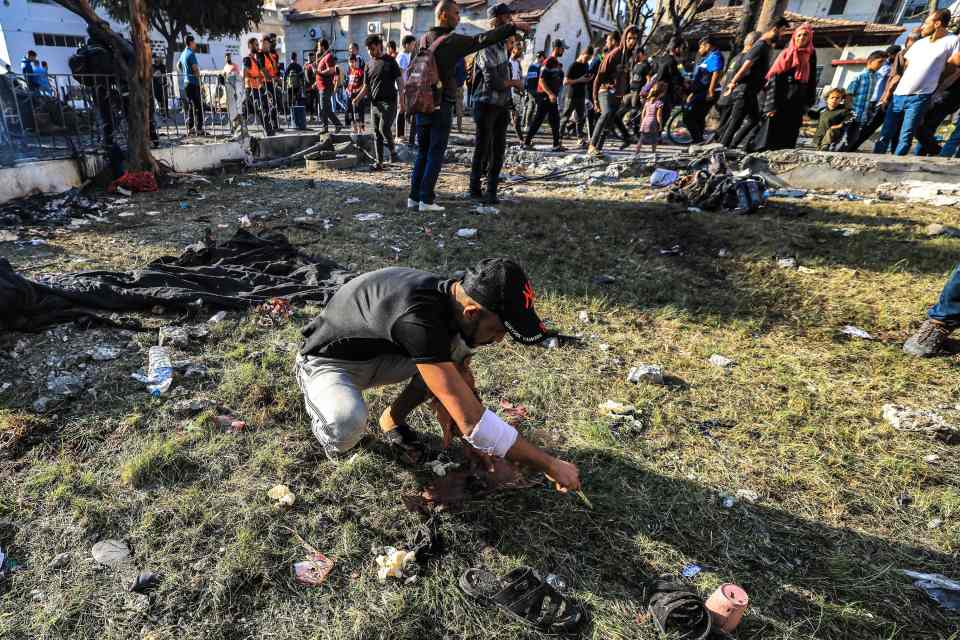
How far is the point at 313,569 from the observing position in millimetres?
1765

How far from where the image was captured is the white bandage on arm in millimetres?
1681

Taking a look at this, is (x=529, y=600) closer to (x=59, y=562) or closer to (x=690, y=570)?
(x=690, y=570)

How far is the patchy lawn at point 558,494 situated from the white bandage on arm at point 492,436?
1.47ft

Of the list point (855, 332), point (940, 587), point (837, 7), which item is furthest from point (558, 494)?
point (837, 7)

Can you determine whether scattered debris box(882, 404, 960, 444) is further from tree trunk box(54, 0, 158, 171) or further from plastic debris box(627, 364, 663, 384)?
tree trunk box(54, 0, 158, 171)

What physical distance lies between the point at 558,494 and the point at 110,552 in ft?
5.41

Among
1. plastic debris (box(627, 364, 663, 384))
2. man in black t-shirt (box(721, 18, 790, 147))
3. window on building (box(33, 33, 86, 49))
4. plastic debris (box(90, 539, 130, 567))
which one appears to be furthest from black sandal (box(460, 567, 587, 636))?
window on building (box(33, 33, 86, 49))

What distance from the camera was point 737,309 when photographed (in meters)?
3.74

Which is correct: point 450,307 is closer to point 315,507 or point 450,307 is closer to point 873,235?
point 315,507

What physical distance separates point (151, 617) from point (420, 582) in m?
0.83

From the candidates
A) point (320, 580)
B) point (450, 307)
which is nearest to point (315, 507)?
point (320, 580)

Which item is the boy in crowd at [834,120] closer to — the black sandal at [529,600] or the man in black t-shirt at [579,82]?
the man in black t-shirt at [579,82]

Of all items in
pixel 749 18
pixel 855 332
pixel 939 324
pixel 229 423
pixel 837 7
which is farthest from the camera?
pixel 837 7

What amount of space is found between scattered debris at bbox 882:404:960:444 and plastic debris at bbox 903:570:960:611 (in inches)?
35.8
